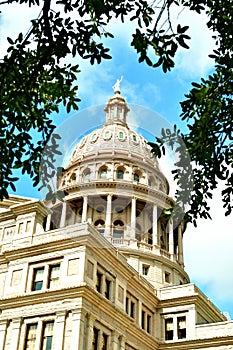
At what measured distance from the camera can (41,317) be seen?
38.4 metres

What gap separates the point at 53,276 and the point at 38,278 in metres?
1.47

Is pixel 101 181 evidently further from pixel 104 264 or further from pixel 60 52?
pixel 60 52

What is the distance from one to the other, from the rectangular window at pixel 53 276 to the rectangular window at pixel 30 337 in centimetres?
329

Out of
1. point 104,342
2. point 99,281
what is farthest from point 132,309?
point 104,342

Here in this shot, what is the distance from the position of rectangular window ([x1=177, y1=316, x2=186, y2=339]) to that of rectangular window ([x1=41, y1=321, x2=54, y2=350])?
1554cm

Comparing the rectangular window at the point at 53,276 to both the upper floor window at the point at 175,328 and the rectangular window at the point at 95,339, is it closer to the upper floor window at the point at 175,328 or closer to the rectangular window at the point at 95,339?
the rectangular window at the point at 95,339

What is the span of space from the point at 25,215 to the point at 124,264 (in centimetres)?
980

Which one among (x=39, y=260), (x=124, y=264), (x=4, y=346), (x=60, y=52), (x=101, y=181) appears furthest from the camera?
(x=101, y=181)

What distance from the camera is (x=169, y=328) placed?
161ft

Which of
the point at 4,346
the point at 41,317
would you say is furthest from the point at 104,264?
the point at 4,346

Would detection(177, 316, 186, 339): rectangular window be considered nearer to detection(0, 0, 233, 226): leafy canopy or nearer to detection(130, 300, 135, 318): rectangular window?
detection(130, 300, 135, 318): rectangular window

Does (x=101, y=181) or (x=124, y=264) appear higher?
(x=101, y=181)

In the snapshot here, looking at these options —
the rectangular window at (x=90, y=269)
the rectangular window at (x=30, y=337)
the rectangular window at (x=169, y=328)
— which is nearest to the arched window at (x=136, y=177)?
the rectangular window at (x=169, y=328)

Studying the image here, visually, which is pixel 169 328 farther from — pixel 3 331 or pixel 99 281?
pixel 3 331
